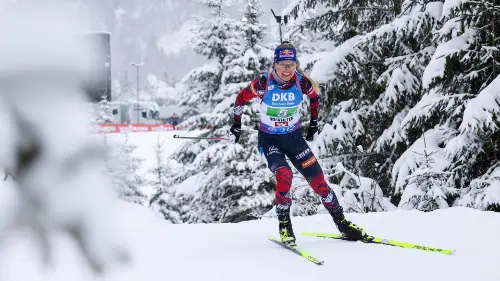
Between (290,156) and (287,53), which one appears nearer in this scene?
(287,53)

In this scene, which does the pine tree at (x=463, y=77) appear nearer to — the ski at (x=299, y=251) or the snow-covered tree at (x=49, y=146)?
the ski at (x=299, y=251)

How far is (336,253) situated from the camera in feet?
14.9

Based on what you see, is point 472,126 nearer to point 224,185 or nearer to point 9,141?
point 9,141

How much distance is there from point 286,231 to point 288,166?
705 mm

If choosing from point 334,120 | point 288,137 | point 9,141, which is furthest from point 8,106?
point 334,120

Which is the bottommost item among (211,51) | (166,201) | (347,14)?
(166,201)

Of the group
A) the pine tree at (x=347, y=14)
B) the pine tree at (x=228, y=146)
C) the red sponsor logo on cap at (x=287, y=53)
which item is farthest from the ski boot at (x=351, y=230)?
the pine tree at (x=228, y=146)

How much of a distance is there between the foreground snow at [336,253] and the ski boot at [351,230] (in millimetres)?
111

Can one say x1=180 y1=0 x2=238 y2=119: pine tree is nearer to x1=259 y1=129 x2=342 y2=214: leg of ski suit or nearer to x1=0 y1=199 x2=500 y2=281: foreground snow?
x1=0 y1=199 x2=500 y2=281: foreground snow

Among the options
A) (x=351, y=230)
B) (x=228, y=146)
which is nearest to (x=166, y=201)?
(x=228, y=146)

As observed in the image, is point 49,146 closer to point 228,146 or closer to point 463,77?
point 463,77

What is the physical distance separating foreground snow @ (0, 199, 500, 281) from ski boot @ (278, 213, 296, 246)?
128mm

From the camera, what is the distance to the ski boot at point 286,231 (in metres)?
4.87

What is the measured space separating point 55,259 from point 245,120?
50.8 ft
